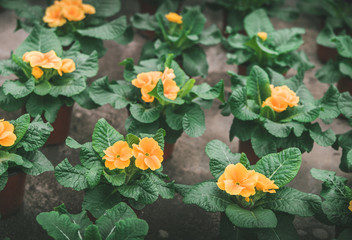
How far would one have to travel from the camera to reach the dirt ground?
2246 mm

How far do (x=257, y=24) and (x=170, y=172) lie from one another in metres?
1.34

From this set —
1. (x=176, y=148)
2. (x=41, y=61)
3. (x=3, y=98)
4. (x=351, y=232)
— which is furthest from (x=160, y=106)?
(x=351, y=232)

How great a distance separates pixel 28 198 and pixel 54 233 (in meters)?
0.66

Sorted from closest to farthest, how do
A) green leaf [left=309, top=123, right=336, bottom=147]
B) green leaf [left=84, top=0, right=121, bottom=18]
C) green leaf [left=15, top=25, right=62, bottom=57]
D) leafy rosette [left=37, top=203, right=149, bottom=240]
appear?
leafy rosette [left=37, top=203, right=149, bottom=240], green leaf [left=309, top=123, right=336, bottom=147], green leaf [left=15, top=25, right=62, bottom=57], green leaf [left=84, top=0, right=121, bottom=18]

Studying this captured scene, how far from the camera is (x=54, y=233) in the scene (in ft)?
5.67

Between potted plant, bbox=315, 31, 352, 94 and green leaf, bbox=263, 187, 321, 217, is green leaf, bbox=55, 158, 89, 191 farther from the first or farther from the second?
potted plant, bbox=315, 31, 352, 94

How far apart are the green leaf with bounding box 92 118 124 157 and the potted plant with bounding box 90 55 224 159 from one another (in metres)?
0.25

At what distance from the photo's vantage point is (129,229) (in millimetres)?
1743

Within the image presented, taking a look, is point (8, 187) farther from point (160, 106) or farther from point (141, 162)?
point (160, 106)

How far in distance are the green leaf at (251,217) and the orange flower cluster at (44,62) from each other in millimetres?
1168

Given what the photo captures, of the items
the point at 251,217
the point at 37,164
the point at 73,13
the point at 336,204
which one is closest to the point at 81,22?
the point at 73,13

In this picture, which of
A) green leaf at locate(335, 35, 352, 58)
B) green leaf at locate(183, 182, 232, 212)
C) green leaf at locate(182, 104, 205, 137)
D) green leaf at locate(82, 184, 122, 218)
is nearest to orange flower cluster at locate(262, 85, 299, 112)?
green leaf at locate(182, 104, 205, 137)

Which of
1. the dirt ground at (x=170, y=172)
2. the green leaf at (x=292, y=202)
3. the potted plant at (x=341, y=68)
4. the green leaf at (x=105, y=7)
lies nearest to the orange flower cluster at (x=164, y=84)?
the dirt ground at (x=170, y=172)

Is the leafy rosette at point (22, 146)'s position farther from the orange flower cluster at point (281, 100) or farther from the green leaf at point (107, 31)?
the orange flower cluster at point (281, 100)
